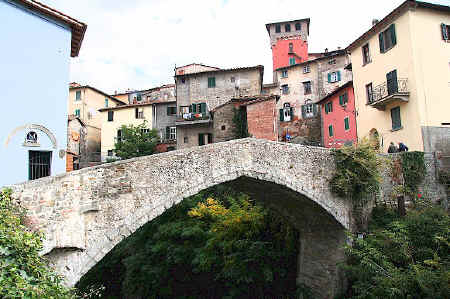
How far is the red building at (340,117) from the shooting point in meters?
22.7

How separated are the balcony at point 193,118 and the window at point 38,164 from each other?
49.4ft

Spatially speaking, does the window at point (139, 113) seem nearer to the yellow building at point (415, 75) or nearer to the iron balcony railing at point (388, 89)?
the iron balcony railing at point (388, 89)

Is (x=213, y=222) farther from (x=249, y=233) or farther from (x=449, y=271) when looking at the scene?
(x=449, y=271)

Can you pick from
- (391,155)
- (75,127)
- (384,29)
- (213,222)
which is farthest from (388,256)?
(75,127)

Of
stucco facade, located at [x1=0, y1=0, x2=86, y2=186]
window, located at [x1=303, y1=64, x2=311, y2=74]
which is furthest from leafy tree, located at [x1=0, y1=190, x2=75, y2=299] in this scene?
window, located at [x1=303, y1=64, x2=311, y2=74]

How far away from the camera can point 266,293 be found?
14.0 meters

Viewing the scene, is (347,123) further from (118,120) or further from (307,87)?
(118,120)

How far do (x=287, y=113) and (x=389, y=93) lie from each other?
55.0 feet

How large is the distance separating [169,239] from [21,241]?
10.5 m

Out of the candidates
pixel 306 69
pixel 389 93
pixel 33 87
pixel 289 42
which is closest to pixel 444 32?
pixel 389 93

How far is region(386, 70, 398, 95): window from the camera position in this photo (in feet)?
53.9

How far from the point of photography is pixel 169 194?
340 inches

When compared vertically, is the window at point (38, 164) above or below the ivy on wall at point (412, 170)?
above

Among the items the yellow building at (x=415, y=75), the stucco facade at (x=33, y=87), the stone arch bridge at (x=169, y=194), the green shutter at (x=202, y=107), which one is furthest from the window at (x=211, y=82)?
the stone arch bridge at (x=169, y=194)
